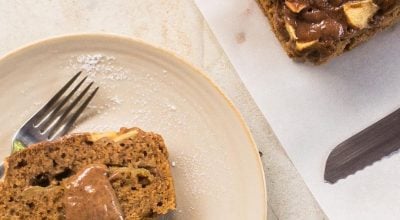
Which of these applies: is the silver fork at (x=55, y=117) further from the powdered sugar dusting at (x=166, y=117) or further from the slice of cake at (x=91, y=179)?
the slice of cake at (x=91, y=179)

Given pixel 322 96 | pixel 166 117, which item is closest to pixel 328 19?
pixel 322 96

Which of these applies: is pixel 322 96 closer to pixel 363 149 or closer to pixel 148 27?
pixel 363 149

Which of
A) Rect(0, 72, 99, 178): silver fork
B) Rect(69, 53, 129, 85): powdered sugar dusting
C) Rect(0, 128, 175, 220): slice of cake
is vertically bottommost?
Rect(0, 128, 175, 220): slice of cake

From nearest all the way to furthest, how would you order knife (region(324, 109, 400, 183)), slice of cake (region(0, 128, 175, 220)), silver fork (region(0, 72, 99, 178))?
slice of cake (region(0, 128, 175, 220)) < silver fork (region(0, 72, 99, 178)) < knife (region(324, 109, 400, 183))

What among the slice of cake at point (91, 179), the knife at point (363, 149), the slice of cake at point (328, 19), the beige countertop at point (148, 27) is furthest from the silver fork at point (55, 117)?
the knife at point (363, 149)

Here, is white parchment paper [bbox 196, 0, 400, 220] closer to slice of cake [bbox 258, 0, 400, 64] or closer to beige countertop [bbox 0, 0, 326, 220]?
beige countertop [bbox 0, 0, 326, 220]

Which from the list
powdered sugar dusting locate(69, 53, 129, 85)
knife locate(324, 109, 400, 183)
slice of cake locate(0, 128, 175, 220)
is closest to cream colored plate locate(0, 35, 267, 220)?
powdered sugar dusting locate(69, 53, 129, 85)

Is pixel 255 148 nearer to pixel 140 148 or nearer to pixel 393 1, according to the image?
pixel 140 148
